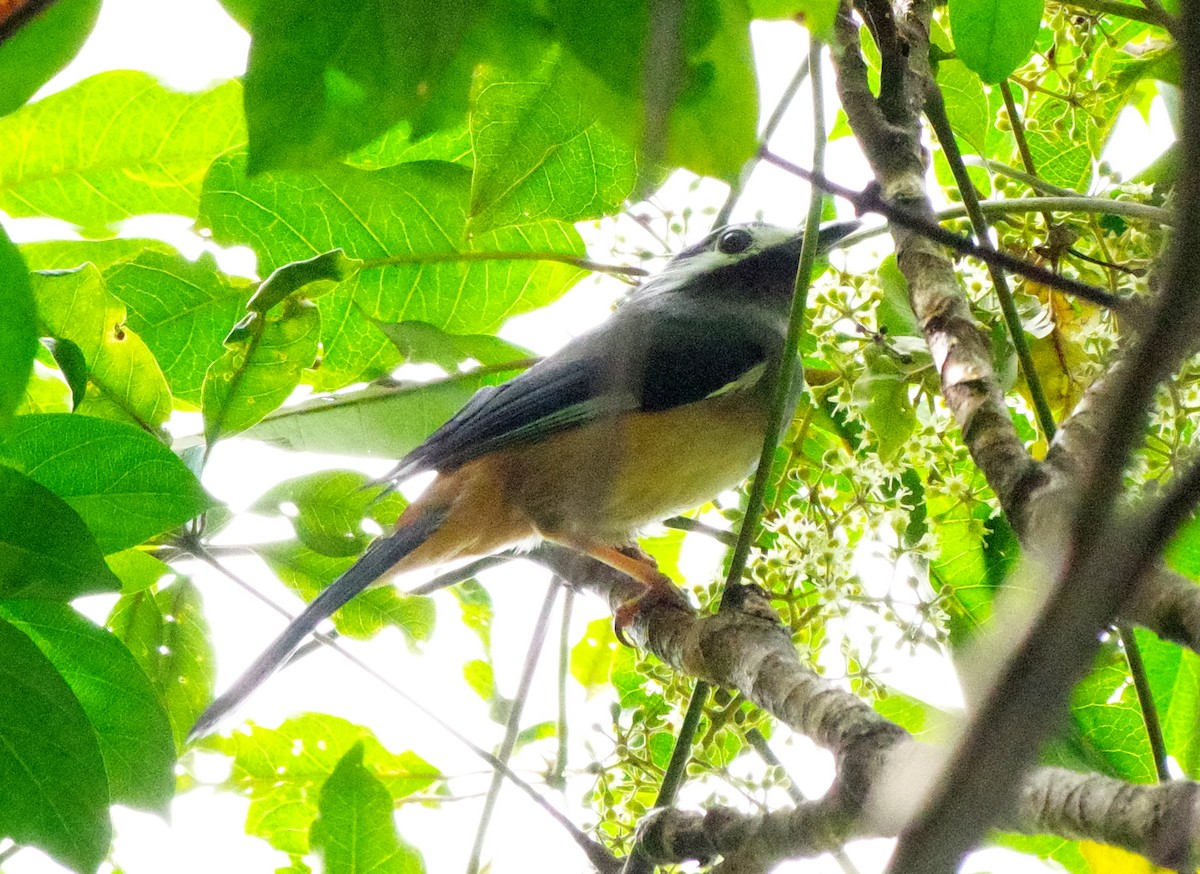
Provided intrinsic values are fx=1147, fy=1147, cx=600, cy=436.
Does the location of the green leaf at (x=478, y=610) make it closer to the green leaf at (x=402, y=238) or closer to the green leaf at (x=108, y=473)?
the green leaf at (x=402, y=238)

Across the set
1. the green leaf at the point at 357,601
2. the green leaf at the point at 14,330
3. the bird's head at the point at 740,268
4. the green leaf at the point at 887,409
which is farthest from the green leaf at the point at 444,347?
the green leaf at the point at 14,330

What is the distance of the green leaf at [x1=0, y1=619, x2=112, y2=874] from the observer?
1.31 m

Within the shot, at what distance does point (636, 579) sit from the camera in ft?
9.00

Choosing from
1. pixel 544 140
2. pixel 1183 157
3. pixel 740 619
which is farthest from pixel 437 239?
pixel 1183 157

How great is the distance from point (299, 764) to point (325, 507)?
0.59 meters

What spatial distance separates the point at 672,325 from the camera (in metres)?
3.29

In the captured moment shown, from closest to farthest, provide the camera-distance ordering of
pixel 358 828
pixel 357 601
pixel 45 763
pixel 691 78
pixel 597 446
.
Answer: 1. pixel 691 78
2. pixel 45 763
3. pixel 358 828
4. pixel 357 601
5. pixel 597 446

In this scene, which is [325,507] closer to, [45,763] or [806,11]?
[45,763]

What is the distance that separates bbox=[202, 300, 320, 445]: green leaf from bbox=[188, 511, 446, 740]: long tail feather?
0.42 metres

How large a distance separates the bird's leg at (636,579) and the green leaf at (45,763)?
49.9 inches

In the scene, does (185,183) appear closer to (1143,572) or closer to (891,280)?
(891,280)

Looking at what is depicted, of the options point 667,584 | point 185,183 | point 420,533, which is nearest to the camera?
Result: point 185,183

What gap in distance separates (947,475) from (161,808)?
53.6 inches

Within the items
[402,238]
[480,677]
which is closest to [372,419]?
[402,238]
